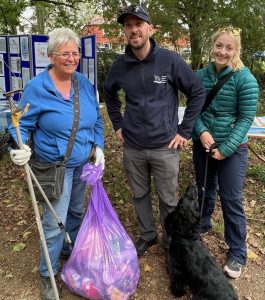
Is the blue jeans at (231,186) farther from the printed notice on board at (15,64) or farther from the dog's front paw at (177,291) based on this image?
the printed notice on board at (15,64)

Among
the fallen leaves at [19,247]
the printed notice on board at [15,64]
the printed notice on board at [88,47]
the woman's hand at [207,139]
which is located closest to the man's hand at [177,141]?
the woman's hand at [207,139]

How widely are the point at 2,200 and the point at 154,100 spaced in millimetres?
2712

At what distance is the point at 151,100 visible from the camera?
262cm

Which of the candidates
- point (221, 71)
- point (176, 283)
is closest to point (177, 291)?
point (176, 283)

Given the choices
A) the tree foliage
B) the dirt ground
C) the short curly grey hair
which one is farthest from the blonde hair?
the tree foliage

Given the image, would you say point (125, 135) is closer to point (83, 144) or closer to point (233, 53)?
point (83, 144)

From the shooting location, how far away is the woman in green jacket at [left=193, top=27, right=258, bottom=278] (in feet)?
8.53

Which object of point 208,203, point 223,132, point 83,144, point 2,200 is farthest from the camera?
point 2,200

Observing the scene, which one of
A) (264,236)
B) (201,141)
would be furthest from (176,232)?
(264,236)

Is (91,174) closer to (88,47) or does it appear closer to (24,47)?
(88,47)

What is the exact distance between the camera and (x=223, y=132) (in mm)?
2766

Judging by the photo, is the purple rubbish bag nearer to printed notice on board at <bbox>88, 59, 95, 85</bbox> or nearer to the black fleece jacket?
the black fleece jacket

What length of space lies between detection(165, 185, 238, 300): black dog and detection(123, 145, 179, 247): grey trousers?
240 millimetres

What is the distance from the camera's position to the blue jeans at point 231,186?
2.78 m
